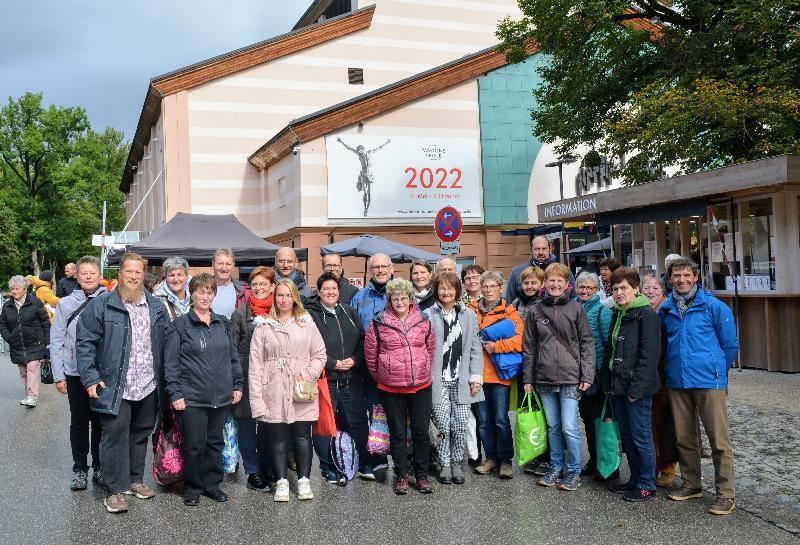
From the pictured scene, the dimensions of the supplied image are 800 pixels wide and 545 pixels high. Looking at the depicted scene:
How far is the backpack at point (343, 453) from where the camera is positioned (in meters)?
7.01

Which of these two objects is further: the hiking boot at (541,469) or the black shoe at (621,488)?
the hiking boot at (541,469)

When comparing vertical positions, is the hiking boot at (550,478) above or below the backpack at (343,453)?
below

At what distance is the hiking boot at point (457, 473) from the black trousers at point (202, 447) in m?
2.00

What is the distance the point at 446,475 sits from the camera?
7004 millimetres

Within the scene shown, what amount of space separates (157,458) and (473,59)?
2045 cm

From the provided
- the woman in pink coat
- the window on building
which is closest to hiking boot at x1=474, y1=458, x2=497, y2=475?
the woman in pink coat

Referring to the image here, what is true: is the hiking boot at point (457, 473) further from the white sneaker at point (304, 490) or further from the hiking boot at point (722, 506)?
the hiking boot at point (722, 506)

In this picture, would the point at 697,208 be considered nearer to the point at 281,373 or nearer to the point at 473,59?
the point at 281,373

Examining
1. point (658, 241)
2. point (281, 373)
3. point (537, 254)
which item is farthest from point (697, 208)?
point (281, 373)

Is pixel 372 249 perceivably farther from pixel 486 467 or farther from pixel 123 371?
pixel 123 371

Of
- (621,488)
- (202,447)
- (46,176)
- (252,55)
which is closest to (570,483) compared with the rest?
(621,488)

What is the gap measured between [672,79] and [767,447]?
1262cm

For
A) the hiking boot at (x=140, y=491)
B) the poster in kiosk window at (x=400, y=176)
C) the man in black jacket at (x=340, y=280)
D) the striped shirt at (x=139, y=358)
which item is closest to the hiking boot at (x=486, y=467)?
the man in black jacket at (x=340, y=280)

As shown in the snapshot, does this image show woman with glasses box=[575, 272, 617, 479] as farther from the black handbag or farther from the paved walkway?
the black handbag
